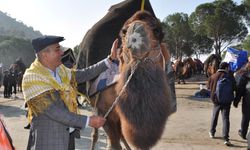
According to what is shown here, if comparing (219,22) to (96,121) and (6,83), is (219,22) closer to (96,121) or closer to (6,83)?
(6,83)

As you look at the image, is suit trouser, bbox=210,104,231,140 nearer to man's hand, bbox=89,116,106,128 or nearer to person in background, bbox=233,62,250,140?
person in background, bbox=233,62,250,140

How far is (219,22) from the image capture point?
146 feet

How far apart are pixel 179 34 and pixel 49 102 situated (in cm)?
4724

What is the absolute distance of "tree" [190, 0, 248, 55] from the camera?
146 ft

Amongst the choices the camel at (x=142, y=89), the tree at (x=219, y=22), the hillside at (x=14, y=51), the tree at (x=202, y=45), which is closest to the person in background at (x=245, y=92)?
the camel at (x=142, y=89)

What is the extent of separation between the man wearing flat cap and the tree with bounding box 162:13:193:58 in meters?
45.4

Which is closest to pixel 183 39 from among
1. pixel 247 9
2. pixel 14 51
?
pixel 247 9

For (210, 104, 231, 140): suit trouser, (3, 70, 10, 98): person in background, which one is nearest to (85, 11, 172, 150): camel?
(210, 104, 231, 140): suit trouser

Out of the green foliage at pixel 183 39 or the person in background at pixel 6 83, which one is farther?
the green foliage at pixel 183 39

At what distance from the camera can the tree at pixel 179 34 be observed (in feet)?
161

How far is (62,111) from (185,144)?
4.82 metres

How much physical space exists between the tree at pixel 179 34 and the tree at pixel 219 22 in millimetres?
1822

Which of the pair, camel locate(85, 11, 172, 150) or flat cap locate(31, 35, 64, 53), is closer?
flat cap locate(31, 35, 64, 53)

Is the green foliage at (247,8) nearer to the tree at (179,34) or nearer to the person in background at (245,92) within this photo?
the tree at (179,34)
